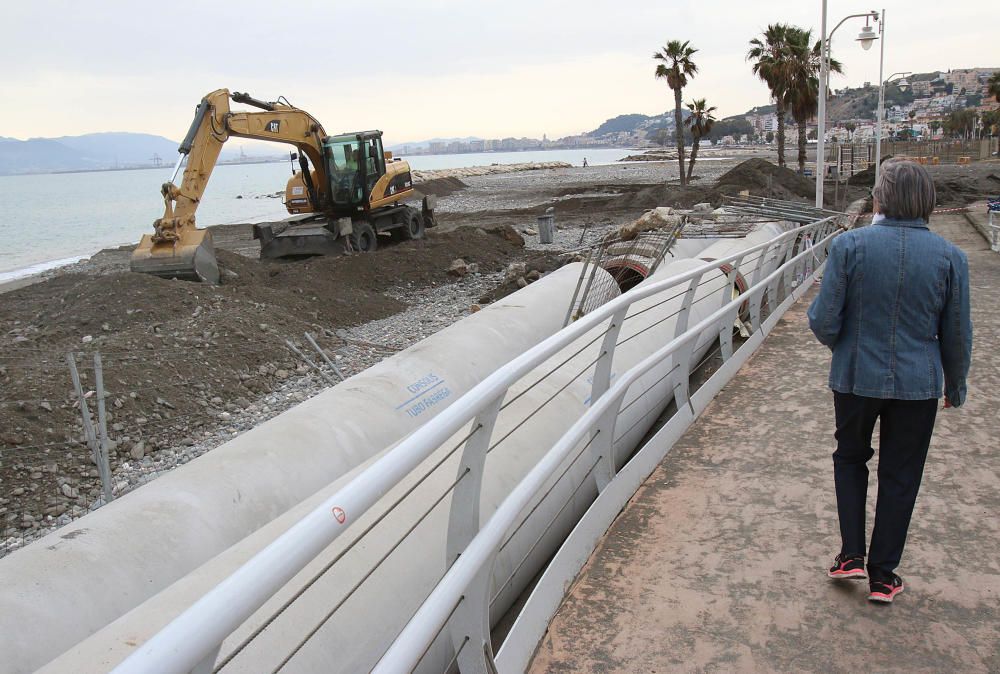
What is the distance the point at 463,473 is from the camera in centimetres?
266

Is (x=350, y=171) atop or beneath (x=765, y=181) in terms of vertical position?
atop

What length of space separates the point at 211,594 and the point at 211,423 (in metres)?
8.88

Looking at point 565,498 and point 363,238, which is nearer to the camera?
point 565,498

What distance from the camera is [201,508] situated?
170 inches

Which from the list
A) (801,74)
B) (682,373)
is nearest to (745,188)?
(801,74)

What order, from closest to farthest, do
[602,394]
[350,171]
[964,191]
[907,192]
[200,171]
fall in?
1. [907,192]
2. [602,394]
3. [200,171]
4. [350,171]
5. [964,191]

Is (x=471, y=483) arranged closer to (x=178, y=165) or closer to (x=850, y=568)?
(x=850, y=568)

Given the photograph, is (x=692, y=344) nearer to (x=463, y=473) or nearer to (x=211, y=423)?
(x=463, y=473)

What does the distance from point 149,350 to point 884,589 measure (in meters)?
10.2

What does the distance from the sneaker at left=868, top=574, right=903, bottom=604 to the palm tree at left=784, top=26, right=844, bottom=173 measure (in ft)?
143

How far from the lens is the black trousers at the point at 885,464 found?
10.9 ft

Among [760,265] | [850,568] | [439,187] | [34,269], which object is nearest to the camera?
[850,568]

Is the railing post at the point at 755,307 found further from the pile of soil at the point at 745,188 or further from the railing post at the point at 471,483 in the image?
the pile of soil at the point at 745,188

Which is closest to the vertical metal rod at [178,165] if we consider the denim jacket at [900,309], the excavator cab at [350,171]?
the excavator cab at [350,171]
